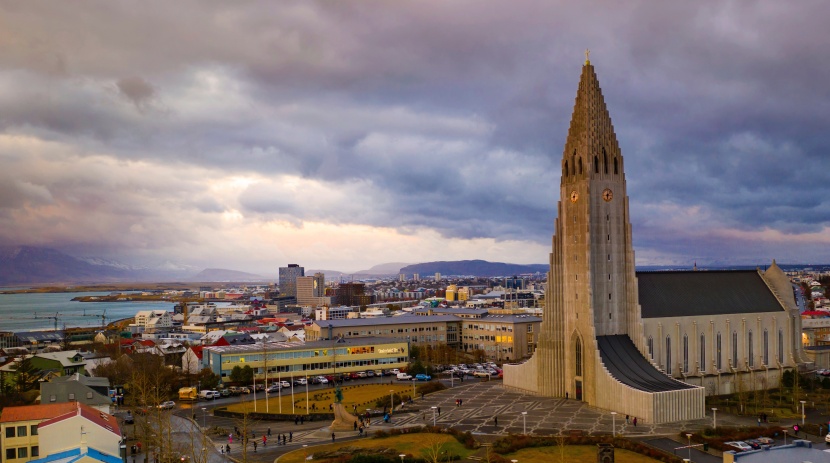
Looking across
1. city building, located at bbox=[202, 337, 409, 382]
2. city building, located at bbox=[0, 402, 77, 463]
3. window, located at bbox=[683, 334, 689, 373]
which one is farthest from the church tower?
city building, located at bbox=[0, 402, 77, 463]

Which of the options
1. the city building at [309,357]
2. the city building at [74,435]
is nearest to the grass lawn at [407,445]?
the city building at [74,435]

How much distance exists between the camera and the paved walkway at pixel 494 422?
56.8 meters

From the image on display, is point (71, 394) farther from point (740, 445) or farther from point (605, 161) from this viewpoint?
point (605, 161)

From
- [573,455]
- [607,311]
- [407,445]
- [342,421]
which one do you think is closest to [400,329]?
[607,311]

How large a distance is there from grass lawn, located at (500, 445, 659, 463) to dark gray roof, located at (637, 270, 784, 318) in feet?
93.0

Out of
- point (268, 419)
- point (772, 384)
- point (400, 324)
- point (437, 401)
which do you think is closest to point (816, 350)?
point (772, 384)

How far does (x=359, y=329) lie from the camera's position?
11856cm

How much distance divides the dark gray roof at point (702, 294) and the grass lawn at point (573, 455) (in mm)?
28358

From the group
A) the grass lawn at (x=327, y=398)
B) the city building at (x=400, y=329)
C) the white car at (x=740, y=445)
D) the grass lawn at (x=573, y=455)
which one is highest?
the city building at (x=400, y=329)

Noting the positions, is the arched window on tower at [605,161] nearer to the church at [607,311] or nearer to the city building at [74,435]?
the church at [607,311]

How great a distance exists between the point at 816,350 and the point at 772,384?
15.2 metres

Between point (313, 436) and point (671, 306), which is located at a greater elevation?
point (671, 306)

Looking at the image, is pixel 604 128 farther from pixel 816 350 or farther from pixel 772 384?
pixel 816 350

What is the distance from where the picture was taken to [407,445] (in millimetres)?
53031
